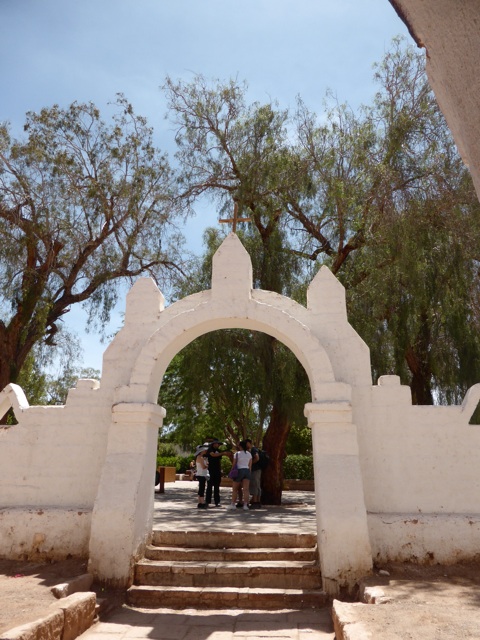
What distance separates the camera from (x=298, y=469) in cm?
2236

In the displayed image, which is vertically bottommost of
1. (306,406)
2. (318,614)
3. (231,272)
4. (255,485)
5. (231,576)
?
(318,614)

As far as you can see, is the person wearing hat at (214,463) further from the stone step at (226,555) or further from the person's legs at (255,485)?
the stone step at (226,555)

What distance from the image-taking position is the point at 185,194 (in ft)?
43.2

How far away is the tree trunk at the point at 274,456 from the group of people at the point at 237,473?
1206mm

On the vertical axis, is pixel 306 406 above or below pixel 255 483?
above

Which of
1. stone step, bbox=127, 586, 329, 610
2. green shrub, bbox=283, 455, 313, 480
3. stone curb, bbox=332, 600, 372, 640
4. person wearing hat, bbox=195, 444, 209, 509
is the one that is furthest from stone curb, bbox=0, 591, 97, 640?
green shrub, bbox=283, 455, 313, 480

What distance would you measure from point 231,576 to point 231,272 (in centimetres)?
366

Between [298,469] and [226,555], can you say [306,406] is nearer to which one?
[226,555]

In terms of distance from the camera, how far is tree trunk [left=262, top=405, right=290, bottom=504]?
40.5ft

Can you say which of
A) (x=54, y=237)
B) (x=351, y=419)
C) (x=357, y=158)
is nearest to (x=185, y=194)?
(x=54, y=237)

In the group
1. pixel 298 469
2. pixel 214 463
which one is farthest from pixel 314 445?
pixel 298 469

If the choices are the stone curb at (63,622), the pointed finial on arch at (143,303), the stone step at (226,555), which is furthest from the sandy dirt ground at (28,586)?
the pointed finial on arch at (143,303)

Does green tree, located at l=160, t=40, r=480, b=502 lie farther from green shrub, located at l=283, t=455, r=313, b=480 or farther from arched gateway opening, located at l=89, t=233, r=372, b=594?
green shrub, located at l=283, t=455, r=313, b=480

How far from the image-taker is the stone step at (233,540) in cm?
650
